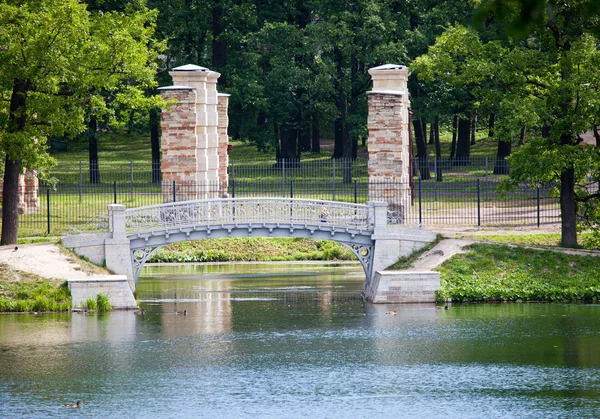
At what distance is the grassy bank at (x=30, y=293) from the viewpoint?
101ft

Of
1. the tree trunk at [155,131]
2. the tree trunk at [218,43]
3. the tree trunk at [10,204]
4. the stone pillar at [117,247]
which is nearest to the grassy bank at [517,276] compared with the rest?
the stone pillar at [117,247]

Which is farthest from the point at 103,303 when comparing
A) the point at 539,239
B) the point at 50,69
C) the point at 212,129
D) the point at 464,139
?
the point at 464,139

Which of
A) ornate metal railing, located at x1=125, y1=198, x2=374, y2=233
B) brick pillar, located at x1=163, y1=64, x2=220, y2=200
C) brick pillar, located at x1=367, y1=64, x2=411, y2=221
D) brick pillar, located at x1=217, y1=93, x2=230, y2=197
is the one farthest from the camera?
brick pillar, located at x1=217, y1=93, x2=230, y2=197

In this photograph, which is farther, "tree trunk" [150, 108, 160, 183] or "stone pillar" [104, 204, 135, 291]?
"tree trunk" [150, 108, 160, 183]

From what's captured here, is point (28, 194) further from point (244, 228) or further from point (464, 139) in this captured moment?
point (464, 139)

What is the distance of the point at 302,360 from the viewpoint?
24.8 metres

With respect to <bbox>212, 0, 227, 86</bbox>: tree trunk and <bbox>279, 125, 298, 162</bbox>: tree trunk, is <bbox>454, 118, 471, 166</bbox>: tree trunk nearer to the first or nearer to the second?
<bbox>279, 125, 298, 162</bbox>: tree trunk

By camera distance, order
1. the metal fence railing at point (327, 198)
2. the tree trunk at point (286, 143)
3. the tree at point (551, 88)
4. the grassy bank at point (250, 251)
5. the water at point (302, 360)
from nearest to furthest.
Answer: the water at point (302, 360), the tree at point (551, 88), the metal fence railing at point (327, 198), the grassy bank at point (250, 251), the tree trunk at point (286, 143)

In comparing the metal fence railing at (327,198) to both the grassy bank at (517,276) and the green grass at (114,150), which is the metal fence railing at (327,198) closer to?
the grassy bank at (517,276)

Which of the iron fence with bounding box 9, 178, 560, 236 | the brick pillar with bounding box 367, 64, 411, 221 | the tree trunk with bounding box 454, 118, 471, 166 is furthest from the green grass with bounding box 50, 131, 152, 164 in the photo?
the brick pillar with bounding box 367, 64, 411, 221

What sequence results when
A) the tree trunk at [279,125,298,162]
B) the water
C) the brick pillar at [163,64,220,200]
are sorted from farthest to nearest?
the tree trunk at [279,125,298,162], the brick pillar at [163,64,220,200], the water

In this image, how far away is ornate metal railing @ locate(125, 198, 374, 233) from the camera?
3334 cm

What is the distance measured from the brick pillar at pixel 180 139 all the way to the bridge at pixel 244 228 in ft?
21.5

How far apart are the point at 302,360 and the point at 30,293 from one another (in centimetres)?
973
